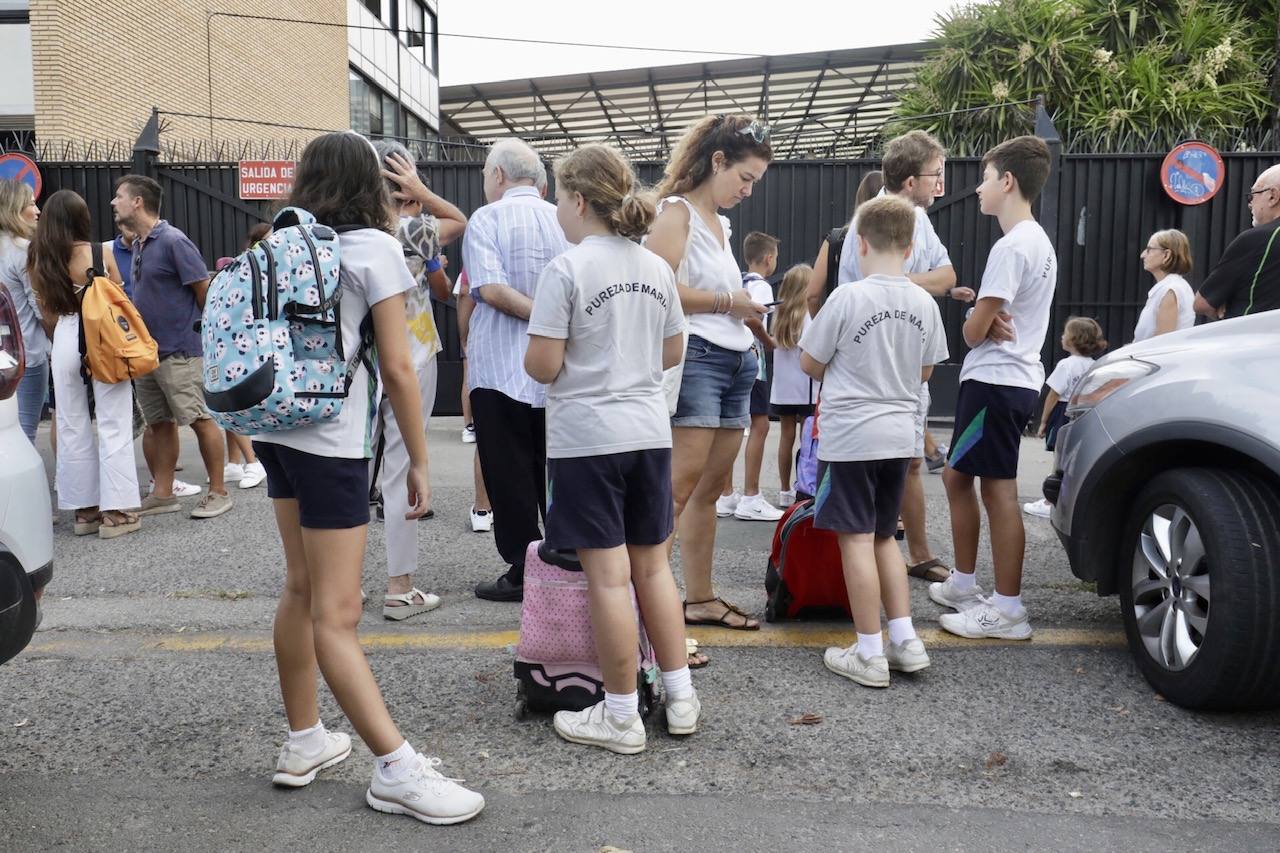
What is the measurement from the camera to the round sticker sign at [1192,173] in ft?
33.0

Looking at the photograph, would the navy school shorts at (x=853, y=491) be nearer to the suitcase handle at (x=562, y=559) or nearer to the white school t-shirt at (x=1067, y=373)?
the suitcase handle at (x=562, y=559)

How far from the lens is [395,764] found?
2674 millimetres

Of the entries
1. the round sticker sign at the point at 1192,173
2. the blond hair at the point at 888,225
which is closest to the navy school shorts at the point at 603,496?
the blond hair at the point at 888,225

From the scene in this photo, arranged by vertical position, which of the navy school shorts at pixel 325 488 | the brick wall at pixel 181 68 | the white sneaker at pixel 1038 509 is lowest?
the white sneaker at pixel 1038 509

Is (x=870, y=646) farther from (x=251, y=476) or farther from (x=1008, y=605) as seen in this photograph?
(x=251, y=476)

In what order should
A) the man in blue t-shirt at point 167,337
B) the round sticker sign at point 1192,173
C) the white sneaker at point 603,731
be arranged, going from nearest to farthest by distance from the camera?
the white sneaker at point 603,731 < the man in blue t-shirt at point 167,337 < the round sticker sign at point 1192,173

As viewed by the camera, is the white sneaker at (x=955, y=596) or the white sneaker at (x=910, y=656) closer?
the white sneaker at (x=910, y=656)

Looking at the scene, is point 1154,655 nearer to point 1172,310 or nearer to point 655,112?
point 1172,310

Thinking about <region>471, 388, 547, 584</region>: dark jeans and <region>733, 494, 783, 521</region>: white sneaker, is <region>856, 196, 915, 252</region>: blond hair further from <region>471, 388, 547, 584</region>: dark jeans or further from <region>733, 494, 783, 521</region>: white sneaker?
<region>733, 494, 783, 521</region>: white sneaker

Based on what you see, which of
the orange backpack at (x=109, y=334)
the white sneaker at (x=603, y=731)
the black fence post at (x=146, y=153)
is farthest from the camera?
the black fence post at (x=146, y=153)

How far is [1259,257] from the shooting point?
4.48 meters

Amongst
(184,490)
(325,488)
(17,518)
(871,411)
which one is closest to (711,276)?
(871,411)

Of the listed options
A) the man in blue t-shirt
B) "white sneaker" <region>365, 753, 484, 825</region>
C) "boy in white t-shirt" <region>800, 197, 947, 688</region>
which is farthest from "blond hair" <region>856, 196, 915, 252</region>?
the man in blue t-shirt

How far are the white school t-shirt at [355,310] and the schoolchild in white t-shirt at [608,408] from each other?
1.54 feet
